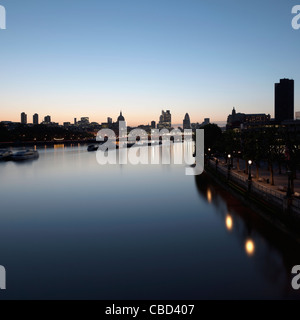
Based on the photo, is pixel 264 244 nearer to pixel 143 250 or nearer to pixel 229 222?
pixel 229 222

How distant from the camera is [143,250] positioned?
57.0ft

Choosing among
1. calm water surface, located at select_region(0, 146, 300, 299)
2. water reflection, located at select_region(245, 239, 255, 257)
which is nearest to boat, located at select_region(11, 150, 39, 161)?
calm water surface, located at select_region(0, 146, 300, 299)

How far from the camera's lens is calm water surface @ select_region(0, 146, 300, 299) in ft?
42.3

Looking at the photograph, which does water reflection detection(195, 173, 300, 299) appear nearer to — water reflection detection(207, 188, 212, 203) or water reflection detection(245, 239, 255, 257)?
water reflection detection(245, 239, 255, 257)

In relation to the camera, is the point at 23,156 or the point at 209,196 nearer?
the point at 209,196

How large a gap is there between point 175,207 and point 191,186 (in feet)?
38.0

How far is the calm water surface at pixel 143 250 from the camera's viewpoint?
12898 mm

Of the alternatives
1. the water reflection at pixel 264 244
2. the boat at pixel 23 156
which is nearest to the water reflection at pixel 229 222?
the water reflection at pixel 264 244

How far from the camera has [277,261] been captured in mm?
14906

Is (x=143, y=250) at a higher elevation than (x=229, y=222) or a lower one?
lower

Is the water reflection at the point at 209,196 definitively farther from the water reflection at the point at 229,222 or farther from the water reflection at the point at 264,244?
the water reflection at the point at 229,222

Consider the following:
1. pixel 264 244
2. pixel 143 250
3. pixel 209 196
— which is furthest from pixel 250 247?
pixel 209 196

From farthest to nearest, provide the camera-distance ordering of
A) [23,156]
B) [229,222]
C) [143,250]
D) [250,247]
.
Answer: [23,156]
[229,222]
[143,250]
[250,247]
